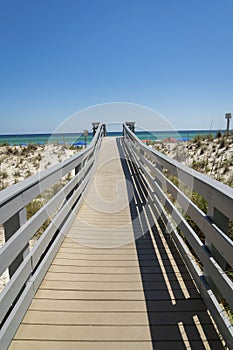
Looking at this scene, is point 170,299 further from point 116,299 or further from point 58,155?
point 58,155

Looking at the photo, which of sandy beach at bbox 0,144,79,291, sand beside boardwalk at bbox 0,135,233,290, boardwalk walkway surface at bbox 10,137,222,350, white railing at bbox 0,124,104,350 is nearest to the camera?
white railing at bbox 0,124,104,350

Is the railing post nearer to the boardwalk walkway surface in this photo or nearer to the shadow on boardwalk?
the boardwalk walkway surface

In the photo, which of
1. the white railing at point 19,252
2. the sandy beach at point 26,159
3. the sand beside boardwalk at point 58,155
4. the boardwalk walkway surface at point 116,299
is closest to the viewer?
the white railing at point 19,252

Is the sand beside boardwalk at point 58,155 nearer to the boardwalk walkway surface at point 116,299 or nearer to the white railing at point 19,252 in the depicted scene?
the boardwalk walkway surface at point 116,299

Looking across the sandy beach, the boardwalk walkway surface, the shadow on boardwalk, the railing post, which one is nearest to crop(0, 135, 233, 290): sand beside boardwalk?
A: the sandy beach

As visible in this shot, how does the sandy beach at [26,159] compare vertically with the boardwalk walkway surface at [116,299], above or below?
above

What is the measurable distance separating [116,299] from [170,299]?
0.46 meters

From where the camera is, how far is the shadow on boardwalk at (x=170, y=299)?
2.24 m

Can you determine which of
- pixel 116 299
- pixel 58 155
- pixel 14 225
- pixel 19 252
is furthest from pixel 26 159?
pixel 19 252

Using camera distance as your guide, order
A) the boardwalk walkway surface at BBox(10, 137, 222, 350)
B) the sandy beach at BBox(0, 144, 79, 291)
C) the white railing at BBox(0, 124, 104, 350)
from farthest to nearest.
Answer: the sandy beach at BBox(0, 144, 79, 291), the boardwalk walkway surface at BBox(10, 137, 222, 350), the white railing at BBox(0, 124, 104, 350)

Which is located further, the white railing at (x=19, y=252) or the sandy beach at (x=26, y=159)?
A: the sandy beach at (x=26, y=159)

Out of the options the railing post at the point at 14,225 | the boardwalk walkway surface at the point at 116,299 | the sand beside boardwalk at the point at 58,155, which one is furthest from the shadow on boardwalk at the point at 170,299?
the sand beside boardwalk at the point at 58,155

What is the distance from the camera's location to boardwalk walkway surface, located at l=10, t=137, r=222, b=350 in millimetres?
2238

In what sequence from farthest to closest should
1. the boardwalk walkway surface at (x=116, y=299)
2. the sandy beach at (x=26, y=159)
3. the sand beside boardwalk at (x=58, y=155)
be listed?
the sandy beach at (x=26, y=159), the sand beside boardwalk at (x=58, y=155), the boardwalk walkway surface at (x=116, y=299)
